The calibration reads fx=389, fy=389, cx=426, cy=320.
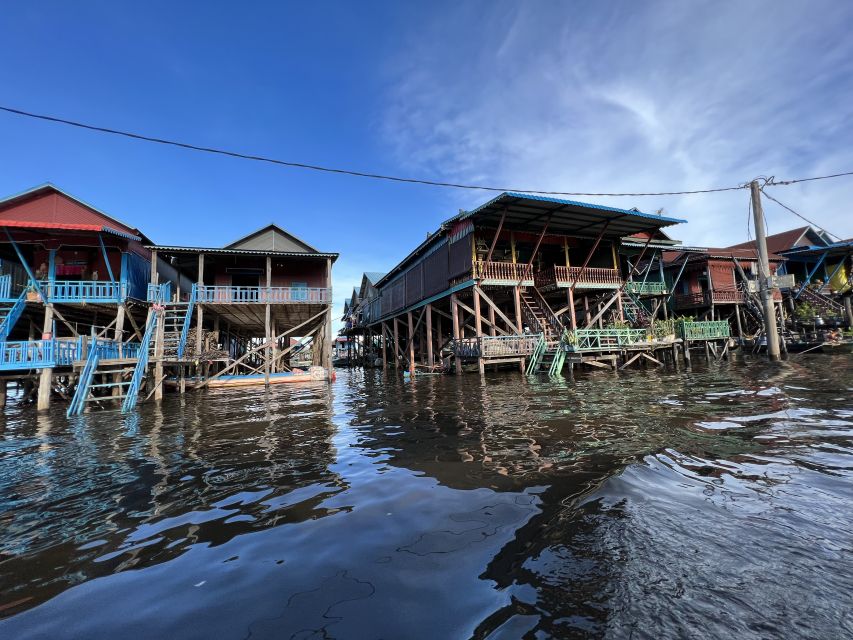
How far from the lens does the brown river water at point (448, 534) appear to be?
6.38 ft

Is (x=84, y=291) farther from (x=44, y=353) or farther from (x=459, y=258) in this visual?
(x=459, y=258)

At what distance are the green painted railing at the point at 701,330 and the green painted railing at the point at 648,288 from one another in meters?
4.72

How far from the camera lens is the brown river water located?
1.94 metres

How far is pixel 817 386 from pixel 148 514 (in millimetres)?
13526

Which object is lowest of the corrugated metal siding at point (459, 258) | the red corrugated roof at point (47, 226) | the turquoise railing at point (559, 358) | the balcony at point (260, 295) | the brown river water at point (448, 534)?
the brown river water at point (448, 534)

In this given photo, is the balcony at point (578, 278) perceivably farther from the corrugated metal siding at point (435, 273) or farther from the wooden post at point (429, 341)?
the wooden post at point (429, 341)

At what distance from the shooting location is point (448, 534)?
2.91 m

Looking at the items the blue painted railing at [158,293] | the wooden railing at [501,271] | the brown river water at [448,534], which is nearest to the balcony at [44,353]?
the blue painted railing at [158,293]

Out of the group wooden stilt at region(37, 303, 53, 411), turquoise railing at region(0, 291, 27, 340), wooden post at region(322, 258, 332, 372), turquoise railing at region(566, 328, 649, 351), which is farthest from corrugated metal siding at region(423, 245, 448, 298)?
turquoise railing at region(0, 291, 27, 340)

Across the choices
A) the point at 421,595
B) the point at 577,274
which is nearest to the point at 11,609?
the point at 421,595

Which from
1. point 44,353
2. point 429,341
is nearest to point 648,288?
point 429,341

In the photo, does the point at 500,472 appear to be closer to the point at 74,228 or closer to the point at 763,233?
the point at 74,228

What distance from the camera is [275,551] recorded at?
2.80m

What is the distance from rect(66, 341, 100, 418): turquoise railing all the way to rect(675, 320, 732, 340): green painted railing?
994 inches
